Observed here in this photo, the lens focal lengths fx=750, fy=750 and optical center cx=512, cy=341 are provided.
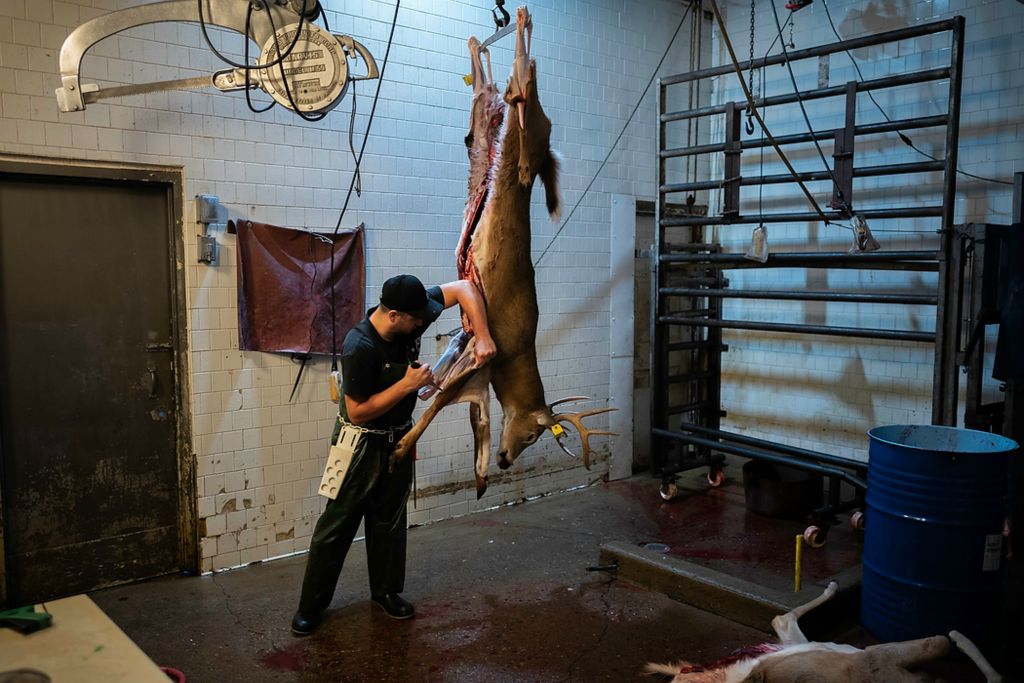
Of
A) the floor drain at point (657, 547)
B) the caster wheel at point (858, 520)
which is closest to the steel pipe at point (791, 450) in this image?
the caster wheel at point (858, 520)

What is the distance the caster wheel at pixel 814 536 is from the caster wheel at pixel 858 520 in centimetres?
32

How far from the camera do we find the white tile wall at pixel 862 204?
5.04 meters

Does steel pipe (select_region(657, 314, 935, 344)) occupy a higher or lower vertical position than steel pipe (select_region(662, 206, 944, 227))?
lower

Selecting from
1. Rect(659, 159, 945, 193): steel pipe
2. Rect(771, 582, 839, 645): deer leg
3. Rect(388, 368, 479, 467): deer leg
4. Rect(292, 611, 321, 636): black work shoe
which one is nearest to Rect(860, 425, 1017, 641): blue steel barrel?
Rect(771, 582, 839, 645): deer leg

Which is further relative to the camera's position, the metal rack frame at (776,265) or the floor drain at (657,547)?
the floor drain at (657,547)

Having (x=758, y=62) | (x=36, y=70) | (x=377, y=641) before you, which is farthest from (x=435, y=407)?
(x=758, y=62)

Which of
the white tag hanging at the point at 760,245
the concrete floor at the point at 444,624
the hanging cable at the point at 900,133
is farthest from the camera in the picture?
the hanging cable at the point at 900,133

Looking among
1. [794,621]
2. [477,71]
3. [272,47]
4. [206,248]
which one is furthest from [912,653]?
[206,248]

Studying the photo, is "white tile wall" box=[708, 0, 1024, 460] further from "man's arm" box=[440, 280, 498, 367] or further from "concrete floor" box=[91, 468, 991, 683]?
"man's arm" box=[440, 280, 498, 367]

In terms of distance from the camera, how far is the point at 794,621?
120 inches

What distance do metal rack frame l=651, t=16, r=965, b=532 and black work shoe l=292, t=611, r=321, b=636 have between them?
2.83 m

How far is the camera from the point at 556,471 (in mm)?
5734

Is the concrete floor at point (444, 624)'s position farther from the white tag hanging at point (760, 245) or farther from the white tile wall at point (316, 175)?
the white tag hanging at point (760, 245)

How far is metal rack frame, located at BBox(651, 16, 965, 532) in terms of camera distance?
406cm
